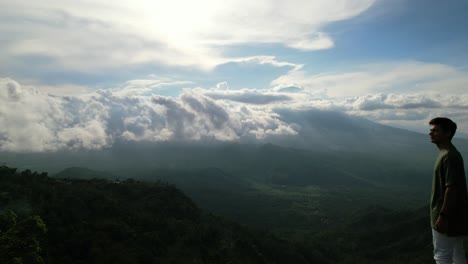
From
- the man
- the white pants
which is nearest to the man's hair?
the man

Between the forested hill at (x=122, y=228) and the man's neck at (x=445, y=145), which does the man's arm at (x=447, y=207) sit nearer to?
the man's neck at (x=445, y=145)

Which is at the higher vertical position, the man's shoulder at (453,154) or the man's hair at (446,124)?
the man's hair at (446,124)

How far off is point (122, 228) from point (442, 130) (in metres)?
93.8

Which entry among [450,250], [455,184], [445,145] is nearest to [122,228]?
[450,250]

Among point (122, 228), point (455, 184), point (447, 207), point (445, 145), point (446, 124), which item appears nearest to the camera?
point (455, 184)

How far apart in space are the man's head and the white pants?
9.34 feet

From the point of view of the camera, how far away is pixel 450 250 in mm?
10414

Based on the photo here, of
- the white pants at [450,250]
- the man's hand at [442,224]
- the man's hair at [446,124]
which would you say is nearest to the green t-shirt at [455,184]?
the man's hand at [442,224]

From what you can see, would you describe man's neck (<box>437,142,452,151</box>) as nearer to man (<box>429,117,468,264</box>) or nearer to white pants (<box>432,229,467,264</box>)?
man (<box>429,117,468,264</box>)

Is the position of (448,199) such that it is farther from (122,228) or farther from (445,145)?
(122,228)

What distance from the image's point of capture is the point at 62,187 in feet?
365

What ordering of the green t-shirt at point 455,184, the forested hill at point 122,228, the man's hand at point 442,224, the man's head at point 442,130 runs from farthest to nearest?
1. the forested hill at point 122,228
2. the man's head at point 442,130
3. the man's hand at point 442,224
4. the green t-shirt at point 455,184

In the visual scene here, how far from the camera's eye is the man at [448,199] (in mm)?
10008

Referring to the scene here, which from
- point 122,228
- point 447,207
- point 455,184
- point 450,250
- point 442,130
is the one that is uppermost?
point 442,130
